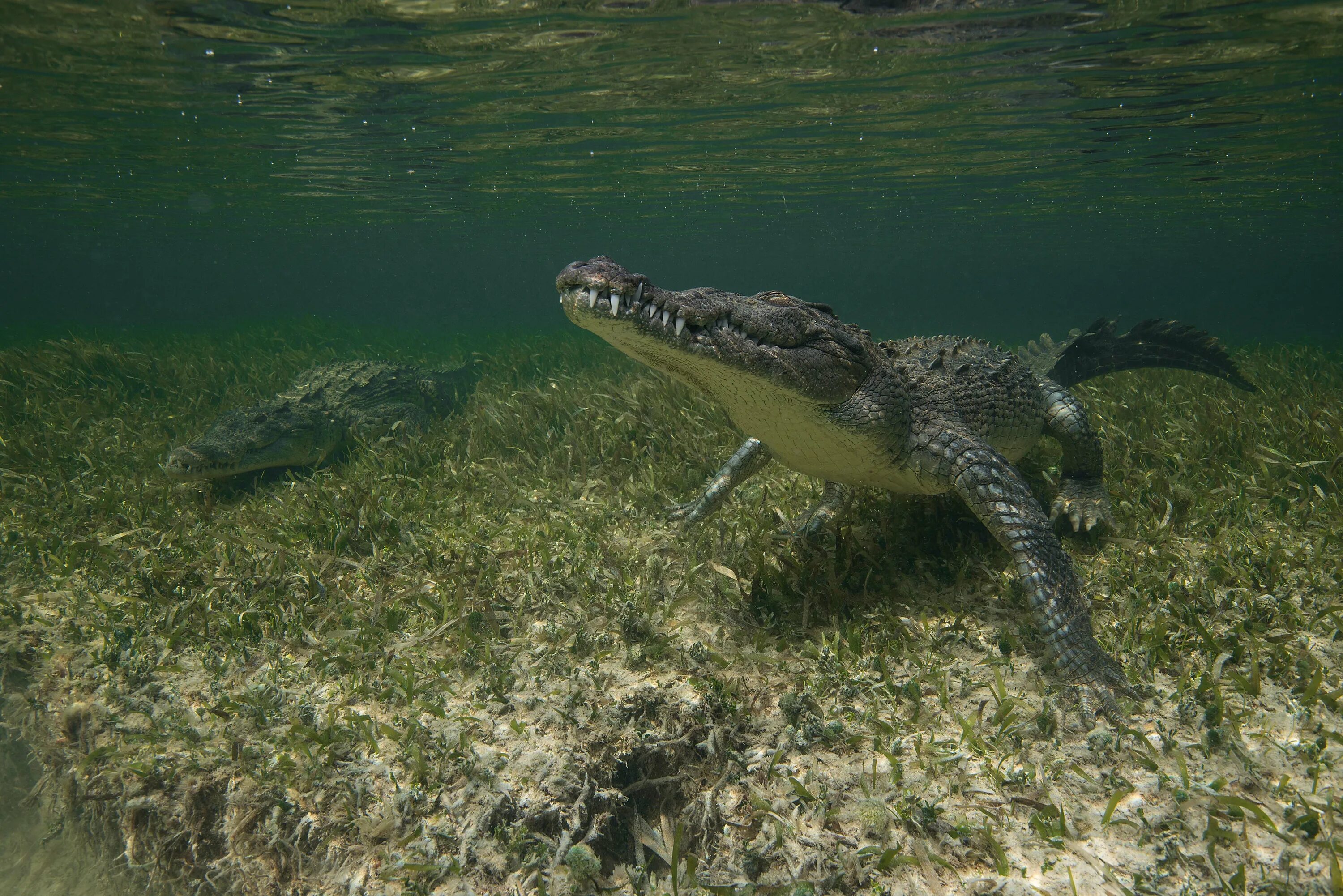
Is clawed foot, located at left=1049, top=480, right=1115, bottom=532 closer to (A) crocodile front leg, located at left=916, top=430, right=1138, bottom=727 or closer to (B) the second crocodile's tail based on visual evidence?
(A) crocodile front leg, located at left=916, top=430, right=1138, bottom=727

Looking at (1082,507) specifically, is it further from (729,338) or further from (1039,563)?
(729,338)

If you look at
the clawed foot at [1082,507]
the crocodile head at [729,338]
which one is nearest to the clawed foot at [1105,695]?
the clawed foot at [1082,507]

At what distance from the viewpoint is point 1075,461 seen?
13.1 ft

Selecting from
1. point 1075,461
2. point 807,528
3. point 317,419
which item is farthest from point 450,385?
point 1075,461

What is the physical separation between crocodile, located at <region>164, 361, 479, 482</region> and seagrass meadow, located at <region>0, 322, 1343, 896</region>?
1.71ft

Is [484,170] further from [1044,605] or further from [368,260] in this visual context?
[368,260]

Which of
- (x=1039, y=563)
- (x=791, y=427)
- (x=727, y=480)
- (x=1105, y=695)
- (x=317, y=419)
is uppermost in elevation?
(x=791, y=427)

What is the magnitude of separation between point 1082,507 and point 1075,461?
344 millimetres

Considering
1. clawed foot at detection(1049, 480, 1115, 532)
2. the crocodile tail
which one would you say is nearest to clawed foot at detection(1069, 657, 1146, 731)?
clawed foot at detection(1049, 480, 1115, 532)

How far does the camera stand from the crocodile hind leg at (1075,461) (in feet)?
12.4

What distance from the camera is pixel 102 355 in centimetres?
957

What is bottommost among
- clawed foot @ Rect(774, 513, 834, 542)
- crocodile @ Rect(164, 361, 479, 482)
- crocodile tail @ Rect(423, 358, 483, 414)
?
crocodile tail @ Rect(423, 358, 483, 414)

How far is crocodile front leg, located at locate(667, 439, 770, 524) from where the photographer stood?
4.04 meters

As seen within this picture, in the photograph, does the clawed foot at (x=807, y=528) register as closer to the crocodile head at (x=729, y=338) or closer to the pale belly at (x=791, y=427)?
the pale belly at (x=791, y=427)
